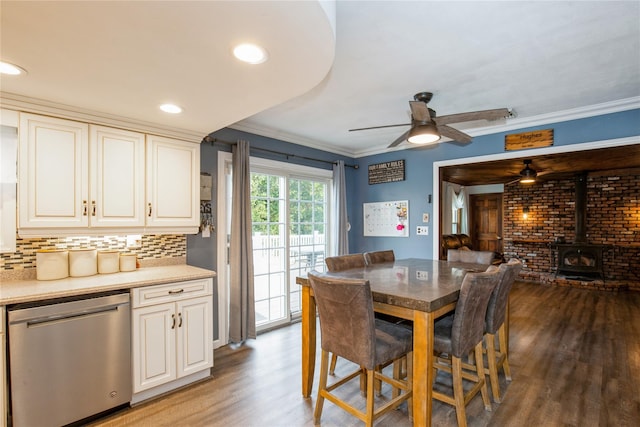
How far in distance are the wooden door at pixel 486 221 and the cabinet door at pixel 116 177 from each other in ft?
27.3

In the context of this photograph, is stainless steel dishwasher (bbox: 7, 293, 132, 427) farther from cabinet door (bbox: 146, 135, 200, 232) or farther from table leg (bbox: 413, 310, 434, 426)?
table leg (bbox: 413, 310, 434, 426)

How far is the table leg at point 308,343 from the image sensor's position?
2375 millimetres

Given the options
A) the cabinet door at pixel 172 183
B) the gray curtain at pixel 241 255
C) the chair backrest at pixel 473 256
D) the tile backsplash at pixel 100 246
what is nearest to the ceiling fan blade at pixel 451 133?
the chair backrest at pixel 473 256

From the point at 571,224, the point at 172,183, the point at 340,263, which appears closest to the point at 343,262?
the point at 340,263

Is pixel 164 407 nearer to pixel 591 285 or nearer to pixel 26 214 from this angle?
pixel 26 214

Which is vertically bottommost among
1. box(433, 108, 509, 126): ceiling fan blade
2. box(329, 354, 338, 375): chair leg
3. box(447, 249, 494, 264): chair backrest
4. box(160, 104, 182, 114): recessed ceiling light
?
box(329, 354, 338, 375): chair leg

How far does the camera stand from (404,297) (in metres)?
1.80

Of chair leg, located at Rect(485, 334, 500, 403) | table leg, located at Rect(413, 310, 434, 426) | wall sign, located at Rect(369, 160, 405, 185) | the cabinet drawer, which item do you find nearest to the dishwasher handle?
the cabinet drawer

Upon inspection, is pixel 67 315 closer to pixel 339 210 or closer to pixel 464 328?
pixel 464 328

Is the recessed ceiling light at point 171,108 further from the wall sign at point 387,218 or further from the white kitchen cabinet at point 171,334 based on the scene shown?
the wall sign at point 387,218

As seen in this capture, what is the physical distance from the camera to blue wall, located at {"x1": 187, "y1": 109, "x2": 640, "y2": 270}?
317 centimetres

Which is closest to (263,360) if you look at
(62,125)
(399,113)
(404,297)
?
(404,297)

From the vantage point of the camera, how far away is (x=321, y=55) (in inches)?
63.1

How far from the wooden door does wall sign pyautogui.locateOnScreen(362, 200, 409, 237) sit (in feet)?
16.3
